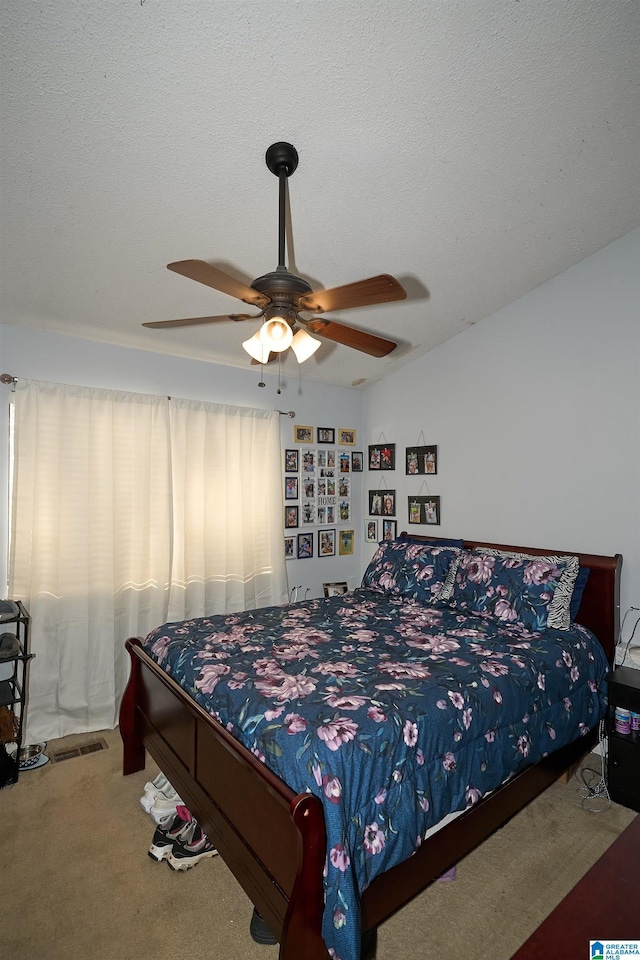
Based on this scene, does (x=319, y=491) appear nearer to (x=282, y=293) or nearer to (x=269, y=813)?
(x=282, y=293)

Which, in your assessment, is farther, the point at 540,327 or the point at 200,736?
the point at 540,327

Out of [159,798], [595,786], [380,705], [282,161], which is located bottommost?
[595,786]

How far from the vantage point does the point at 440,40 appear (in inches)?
62.1

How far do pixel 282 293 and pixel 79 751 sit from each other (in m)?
2.83

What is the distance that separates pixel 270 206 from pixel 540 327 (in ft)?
6.57

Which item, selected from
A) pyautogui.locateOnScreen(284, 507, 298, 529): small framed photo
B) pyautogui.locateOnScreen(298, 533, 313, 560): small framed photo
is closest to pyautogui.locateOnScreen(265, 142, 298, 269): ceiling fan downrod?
pyautogui.locateOnScreen(284, 507, 298, 529): small framed photo

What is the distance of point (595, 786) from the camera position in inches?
96.4

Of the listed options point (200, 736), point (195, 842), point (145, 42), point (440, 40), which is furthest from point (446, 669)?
point (145, 42)

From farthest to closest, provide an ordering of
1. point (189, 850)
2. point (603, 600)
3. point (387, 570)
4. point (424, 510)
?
point (424, 510)
point (387, 570)
point (603, 600)
point (189, 850)

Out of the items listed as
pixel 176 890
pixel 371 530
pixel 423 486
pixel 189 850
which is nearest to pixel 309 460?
pixel 371 530

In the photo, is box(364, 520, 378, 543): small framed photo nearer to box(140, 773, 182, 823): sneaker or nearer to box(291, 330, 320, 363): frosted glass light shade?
box(140, 773, 182, 823): sneaker

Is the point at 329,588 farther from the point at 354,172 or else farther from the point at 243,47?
the point at 243,47

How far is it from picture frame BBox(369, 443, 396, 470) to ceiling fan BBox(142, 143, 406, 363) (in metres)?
2.43

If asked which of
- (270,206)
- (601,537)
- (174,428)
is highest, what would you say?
(270,206)
